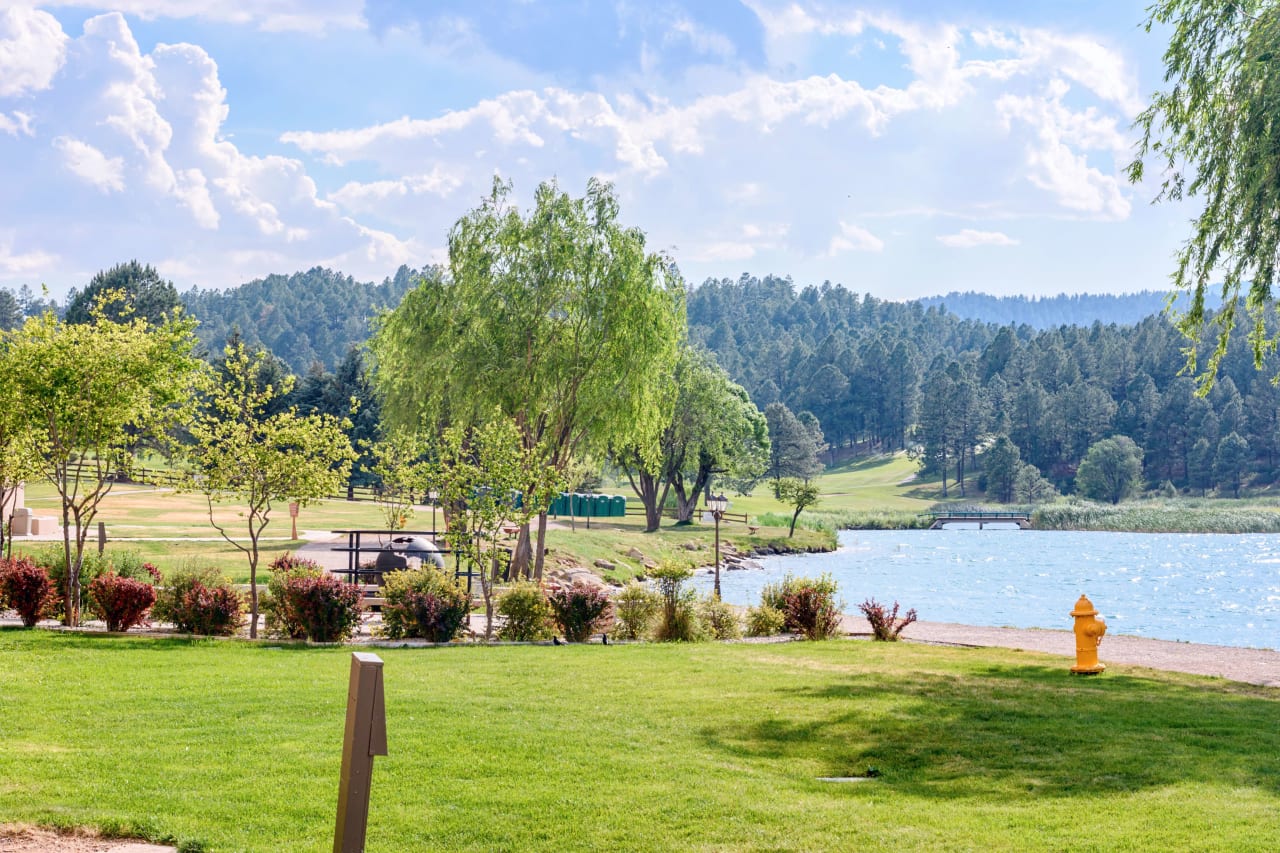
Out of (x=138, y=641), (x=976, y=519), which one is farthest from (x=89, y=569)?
(x=976, y=519)

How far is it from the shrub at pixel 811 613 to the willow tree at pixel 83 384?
10.8 metres

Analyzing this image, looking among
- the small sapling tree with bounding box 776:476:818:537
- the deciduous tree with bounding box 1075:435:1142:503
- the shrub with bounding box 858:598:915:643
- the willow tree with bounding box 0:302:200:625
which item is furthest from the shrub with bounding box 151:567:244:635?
the deciduous tree with bounding box 1075:435:1142:503

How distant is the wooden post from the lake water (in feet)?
80.3

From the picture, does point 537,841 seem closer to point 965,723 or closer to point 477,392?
point 965,723

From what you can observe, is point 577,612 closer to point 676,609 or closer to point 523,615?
point 523,615

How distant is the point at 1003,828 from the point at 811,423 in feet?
415

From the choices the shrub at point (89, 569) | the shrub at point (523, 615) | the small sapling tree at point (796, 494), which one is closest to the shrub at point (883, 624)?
the shrub at point (523, 615)

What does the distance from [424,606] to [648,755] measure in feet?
31.4

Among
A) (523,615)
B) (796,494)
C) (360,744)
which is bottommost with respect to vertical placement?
(523,615)

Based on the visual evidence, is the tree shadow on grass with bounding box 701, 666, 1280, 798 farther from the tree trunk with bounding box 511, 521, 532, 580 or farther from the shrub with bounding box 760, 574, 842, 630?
the tree trunk with bounding box 511, 521, 532, 580

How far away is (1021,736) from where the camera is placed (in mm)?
10711

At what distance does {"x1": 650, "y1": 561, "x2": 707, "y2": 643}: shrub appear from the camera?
64.6 feet

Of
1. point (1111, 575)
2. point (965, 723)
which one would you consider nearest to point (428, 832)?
point (965, 723)

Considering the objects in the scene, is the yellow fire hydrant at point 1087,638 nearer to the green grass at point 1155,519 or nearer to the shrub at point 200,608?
the shrub at point 200,608
